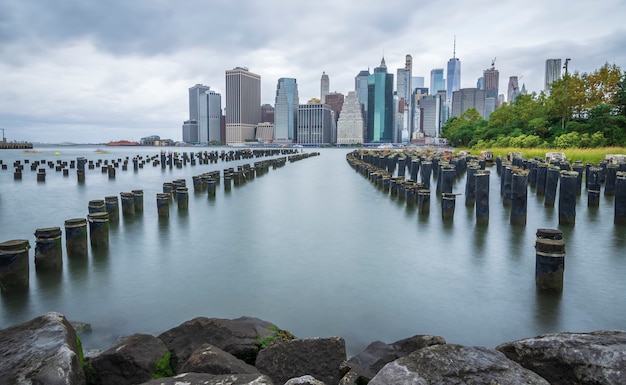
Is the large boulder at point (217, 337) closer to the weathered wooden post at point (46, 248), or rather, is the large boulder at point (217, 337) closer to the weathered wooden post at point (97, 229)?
the weathered wooden post at point (46, 248)

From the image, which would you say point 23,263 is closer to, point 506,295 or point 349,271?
point 349,271

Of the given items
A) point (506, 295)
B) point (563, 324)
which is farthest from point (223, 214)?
point (563, 324)

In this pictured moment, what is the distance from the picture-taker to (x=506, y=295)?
7.48 m

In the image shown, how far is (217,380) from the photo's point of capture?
3.59 m

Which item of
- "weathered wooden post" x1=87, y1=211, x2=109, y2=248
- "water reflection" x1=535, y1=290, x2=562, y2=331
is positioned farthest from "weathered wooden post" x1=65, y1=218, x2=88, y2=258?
"water reflection" x1=535, y1=290, x2=562, y2=331

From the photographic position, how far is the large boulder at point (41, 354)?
3574mm

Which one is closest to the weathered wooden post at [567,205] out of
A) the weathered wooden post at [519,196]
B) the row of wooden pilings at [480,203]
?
the weathered wooden post at [519,196]

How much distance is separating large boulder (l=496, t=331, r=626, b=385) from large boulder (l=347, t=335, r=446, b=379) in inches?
30.5

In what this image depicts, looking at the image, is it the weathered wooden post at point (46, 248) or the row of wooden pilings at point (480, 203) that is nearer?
the row of wooden pilings at point (480, 203)

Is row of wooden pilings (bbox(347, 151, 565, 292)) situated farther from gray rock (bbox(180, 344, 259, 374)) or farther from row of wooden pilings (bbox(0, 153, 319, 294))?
row of wooden pilings (bbox(0, 153, 319, 294))

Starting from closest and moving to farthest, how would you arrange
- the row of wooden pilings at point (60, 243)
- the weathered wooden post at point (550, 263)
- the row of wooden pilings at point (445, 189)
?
1. the weathered wooden post at point (550, 263)
2. the row of wooden pilings at point (60, 243)
3. the row of wooden pilings at point (445, 189)

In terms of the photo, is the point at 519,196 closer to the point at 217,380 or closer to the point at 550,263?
the point at 550,263

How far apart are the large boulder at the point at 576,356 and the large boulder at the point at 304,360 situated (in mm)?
1729

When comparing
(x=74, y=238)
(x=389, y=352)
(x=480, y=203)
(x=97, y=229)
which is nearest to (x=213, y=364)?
(x=389, y=352)
